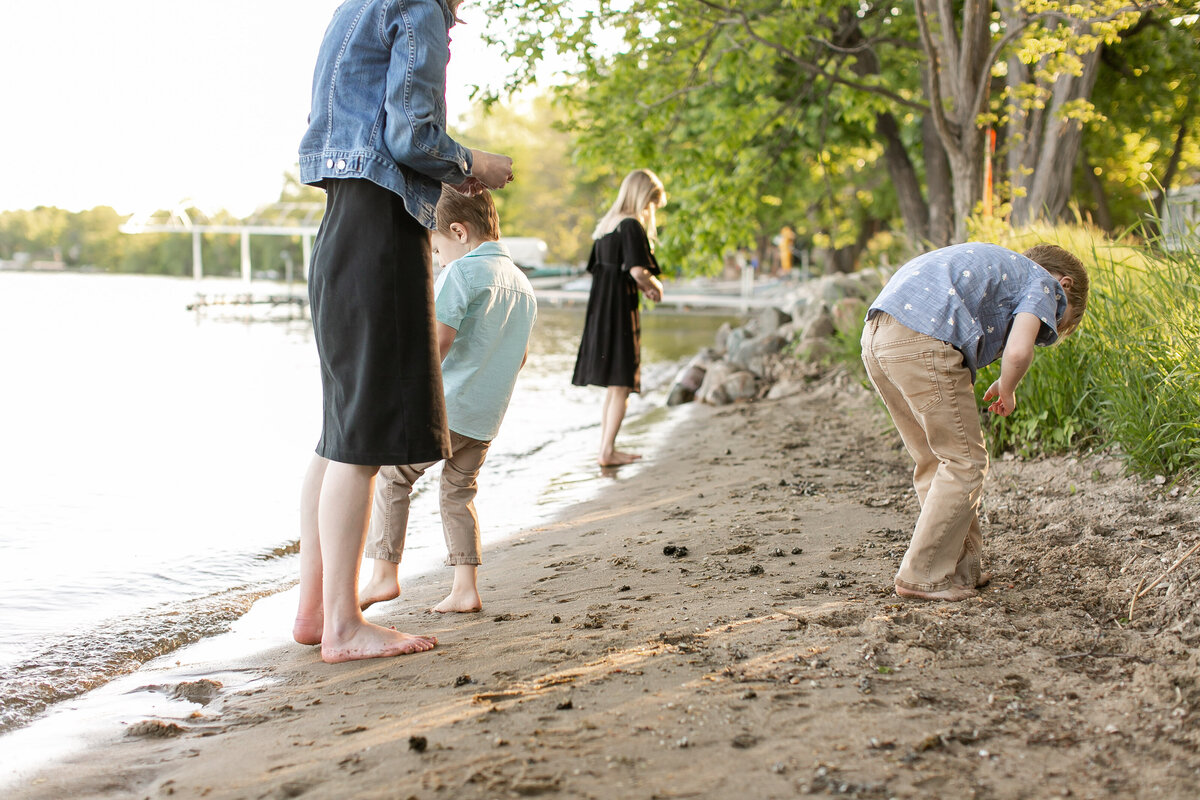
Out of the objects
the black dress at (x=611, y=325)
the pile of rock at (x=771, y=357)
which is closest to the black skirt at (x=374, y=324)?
the black dress at (x=611, y=325)

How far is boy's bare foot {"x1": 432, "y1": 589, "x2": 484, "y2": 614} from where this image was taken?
3543 mm

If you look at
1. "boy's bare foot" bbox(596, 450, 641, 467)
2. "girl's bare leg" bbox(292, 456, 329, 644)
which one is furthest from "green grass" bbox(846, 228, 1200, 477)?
"girl's bare leg" bbox(292, 456, 329, 644)

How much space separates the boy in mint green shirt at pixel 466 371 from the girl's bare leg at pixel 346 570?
1.66ft

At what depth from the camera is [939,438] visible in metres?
3.26

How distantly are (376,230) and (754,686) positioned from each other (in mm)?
1655

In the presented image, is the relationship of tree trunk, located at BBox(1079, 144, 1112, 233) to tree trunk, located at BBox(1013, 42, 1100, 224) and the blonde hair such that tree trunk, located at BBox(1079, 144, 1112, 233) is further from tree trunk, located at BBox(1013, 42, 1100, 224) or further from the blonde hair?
the blonde hair

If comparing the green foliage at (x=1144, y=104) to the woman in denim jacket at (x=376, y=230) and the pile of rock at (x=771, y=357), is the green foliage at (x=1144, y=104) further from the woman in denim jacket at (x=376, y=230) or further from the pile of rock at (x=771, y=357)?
the woman in denim jacket at (x=376, y=230)

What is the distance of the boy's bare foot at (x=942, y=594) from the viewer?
3.24 metres

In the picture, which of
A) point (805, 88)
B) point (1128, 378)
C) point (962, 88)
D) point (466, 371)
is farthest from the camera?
point (805, 88)

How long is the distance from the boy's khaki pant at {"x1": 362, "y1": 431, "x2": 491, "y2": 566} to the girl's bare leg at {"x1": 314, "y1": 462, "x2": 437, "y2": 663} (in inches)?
20.7

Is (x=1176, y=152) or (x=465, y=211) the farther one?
(x=1176, y=152)

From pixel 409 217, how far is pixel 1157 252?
431 cm

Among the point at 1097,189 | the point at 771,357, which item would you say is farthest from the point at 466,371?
the point at 1097,189

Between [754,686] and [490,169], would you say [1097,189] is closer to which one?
[490,169]
